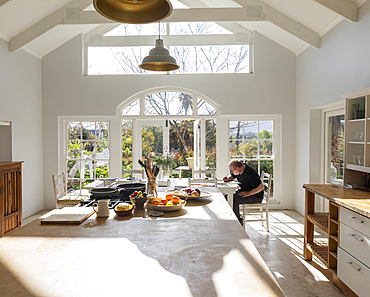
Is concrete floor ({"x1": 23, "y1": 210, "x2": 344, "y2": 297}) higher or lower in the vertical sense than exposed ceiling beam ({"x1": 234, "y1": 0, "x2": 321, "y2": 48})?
lower

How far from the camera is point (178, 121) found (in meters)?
6.63

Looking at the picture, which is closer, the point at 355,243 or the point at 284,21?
the point at 355,243

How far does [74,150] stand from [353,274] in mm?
5575

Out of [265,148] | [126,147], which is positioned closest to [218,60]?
[265,148]

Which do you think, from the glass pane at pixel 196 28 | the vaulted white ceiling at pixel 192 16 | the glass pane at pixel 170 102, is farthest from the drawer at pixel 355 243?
the glass pane at pixel 196 28

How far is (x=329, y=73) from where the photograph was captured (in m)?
4.69

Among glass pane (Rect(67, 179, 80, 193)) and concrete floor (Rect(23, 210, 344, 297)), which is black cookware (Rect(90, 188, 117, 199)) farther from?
glass pane (Rect(67, 179, 80, 193))

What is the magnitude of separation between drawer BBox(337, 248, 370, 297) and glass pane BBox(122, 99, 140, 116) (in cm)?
473

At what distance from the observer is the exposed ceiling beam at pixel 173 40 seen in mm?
6414

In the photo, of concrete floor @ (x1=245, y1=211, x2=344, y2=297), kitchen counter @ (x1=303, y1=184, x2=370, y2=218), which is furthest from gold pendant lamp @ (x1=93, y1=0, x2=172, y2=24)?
concrete floor @ (x1=245, y1=211, x2=344, y2=297)

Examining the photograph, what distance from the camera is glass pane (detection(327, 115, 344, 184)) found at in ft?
15.8

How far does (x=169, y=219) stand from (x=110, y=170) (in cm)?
459

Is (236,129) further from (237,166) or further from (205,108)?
(237,166)

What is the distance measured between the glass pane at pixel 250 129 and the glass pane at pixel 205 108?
2.43ft
